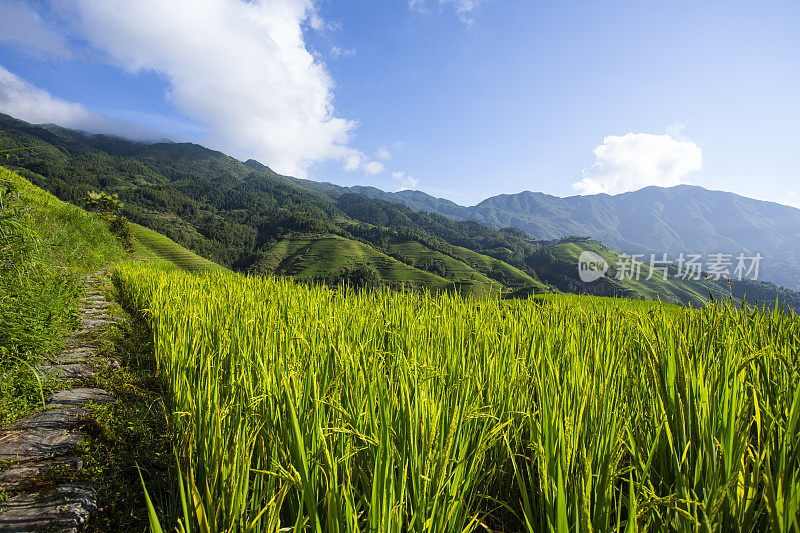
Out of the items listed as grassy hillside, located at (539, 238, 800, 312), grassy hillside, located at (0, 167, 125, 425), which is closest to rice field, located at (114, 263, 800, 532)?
grassy hillside, located at (0, 167, 125, 425)

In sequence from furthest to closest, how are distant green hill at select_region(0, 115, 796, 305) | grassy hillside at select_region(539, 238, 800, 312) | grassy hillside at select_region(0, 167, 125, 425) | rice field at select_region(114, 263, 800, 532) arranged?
grassy hillside at select_region(539, 238, 800, 312) → distant green hill at select_region(0, 115, 796, 305) → grassy hillside at select_region(0, 167, 125, 425) → rice field at select_region(114, 263, 800, 532)

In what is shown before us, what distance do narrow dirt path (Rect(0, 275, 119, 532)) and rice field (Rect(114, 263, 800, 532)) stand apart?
16.1 inches

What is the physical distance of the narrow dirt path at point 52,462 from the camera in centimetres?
137

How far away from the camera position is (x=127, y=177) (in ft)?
559

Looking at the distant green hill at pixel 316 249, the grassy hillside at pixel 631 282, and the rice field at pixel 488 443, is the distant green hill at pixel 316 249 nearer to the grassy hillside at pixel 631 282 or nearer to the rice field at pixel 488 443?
the grassy hillside at pixel 631 282

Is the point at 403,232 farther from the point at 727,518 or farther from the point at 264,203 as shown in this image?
the point at 727,518

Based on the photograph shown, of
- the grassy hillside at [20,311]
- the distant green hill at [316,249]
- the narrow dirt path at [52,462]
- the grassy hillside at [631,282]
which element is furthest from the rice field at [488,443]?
the grassy hillside at [631,282]

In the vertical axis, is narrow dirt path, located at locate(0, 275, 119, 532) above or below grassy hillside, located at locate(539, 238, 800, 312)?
below

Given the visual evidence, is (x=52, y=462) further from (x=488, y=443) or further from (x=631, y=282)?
(x=631, y=282)

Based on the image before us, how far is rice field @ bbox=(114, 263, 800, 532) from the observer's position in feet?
3.08

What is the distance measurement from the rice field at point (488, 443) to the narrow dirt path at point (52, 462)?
41 centimetres

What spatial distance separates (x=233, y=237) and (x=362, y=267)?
70729mm

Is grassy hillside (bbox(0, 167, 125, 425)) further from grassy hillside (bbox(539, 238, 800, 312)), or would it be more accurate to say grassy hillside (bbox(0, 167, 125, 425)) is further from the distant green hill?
grassy hillside (bbox(539, 238, 800, 312))

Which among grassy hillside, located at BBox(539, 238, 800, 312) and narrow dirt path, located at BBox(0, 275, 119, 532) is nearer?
narrow dirt path, located at BBox(0, 275, 119, 532)
